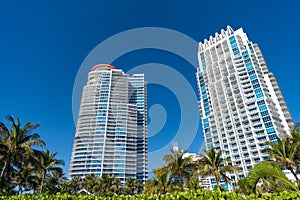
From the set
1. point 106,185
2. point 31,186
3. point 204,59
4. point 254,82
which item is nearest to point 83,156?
point 106,185

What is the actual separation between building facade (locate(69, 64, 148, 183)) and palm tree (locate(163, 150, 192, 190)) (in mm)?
75697

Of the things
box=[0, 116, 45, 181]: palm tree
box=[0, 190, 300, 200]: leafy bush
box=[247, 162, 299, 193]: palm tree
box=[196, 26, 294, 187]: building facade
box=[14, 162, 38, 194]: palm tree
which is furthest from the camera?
box=[196, 26, 294, 187]: building facade

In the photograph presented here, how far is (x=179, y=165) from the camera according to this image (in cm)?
2309

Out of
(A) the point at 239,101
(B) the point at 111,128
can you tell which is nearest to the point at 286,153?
(A) the point at 239,101

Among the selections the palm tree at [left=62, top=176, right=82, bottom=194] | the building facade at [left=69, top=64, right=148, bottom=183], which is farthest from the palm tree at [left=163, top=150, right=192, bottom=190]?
the building facade at [left=69, top=64, right=148, bottom=183]

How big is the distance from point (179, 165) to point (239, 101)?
62.2 meters

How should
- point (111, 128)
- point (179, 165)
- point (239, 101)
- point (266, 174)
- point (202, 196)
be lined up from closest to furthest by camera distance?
1. point (202, 196)
2. point (266, 174)
3. point (179, 165)
4. point (239, 101)
5. point (111, 128)

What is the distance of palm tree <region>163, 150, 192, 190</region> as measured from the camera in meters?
23.1

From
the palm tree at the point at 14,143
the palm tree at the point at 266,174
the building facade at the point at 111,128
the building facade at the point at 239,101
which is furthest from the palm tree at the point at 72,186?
the palm tree at the point at 266,174

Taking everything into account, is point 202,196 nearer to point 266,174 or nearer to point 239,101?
point 266,174

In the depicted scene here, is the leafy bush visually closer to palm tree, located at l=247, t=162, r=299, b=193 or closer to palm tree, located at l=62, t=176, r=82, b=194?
palm tree, located at l=247, t=162, r=299, b=193

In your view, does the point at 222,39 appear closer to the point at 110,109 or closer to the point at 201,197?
the point at 110,109

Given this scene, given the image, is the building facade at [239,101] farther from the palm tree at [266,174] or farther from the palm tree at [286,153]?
the palm tree at [266,174]

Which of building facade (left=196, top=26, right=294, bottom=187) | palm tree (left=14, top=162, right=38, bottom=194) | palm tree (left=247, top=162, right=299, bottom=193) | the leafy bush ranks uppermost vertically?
building facade (left=196, top=26, right=294, bottom=187)
